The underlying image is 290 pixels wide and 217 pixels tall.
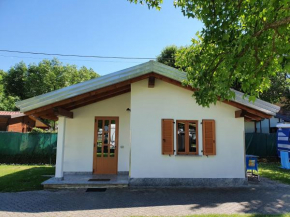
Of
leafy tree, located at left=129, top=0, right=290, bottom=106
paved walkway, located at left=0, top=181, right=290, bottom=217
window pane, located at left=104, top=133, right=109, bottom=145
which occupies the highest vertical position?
leafy tree, located at left=129, top=0, right=290, bottom=106

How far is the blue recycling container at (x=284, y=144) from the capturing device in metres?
12.5

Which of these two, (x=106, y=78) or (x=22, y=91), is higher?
(x=22, y=91)

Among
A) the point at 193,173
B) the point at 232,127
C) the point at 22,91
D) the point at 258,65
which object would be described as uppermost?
the point at 22,91

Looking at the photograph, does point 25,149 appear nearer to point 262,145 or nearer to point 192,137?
point 192,137

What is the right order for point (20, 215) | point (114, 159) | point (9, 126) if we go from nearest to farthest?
point (20, 215), point (114, 159), point (9, 126)

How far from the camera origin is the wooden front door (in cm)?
1022

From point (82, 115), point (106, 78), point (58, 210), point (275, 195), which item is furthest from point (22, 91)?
point (275, 195)

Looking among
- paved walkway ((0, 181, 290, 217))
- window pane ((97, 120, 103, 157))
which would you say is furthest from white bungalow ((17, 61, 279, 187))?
window pane ((97, 120, 103, 157))

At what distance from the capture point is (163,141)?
8266 millimetres

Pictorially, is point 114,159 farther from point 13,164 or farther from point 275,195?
point 13,164

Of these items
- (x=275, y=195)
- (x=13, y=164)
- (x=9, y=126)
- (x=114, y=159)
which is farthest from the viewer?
(x=9, y=126)

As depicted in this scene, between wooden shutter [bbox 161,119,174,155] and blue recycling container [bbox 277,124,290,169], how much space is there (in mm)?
8174

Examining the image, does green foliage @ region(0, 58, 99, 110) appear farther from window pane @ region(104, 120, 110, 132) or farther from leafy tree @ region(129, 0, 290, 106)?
leafy tree @ region(129, 0, 290, 106)

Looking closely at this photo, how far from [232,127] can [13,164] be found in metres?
12.6
